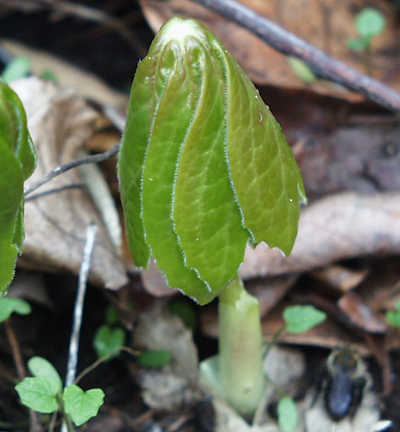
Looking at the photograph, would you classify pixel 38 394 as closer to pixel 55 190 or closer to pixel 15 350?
pixel 15 350

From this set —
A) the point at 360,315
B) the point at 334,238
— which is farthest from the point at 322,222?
the point at 360,315

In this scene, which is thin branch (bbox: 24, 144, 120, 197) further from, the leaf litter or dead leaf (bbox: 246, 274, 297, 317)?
dead leaf (bbox: 246, 274, 297, 317)

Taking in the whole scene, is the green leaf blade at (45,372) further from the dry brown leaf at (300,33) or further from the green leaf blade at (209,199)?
the dry brown leaf at (300,33)

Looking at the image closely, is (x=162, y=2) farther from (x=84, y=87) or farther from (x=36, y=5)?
(x=36, y=5)

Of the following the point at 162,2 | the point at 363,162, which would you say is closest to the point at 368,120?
the point at 363,162

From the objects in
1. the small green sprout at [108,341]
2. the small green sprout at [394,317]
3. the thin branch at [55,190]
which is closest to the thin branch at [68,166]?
the thin branch at [55,190]

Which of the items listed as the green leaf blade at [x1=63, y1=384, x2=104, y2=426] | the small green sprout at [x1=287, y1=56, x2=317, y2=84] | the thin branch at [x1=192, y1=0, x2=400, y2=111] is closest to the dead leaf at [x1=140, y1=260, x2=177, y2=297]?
the green leaf blade at [x1=63, y1=384, x2=104, y2=426]

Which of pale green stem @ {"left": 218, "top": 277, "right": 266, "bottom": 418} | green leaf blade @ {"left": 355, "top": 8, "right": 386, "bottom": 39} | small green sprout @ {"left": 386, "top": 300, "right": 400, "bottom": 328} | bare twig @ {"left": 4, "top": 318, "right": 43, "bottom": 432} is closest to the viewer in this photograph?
pale green stem @ {"left": 218, "top": 277, "right": 266, "bottom": 418}
